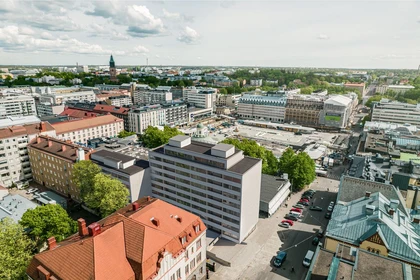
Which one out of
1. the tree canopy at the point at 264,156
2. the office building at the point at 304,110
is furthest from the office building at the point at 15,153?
the office building at the point at 304,110

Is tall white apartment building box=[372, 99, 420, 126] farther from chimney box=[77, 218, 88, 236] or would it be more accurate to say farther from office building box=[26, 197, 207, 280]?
chimney box=[77, 218, 88, 236]

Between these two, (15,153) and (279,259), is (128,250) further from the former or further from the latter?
(15,153)

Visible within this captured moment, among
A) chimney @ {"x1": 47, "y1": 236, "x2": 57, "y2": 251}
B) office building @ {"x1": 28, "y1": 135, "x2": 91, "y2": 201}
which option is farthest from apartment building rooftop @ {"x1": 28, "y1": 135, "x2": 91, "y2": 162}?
chimney @ {"x1": 47, "y1": 236, "x2": 57, "y2": 251}

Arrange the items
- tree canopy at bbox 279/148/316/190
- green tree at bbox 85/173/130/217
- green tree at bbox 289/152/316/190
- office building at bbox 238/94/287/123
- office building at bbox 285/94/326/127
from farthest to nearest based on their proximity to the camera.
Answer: office building at bbox 238/94/287/123 → office building at bbox 285/94/326/127 → tree canopy at bbox 279/148/316/190 → green tree at bbox 289/152/316/190 → green tree at bbox 85/173/130/217

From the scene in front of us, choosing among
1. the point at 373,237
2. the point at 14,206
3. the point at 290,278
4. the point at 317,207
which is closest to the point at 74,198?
the point at 14,206

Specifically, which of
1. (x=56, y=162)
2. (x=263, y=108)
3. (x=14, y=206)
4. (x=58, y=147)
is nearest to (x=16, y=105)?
(x=58, y=147)

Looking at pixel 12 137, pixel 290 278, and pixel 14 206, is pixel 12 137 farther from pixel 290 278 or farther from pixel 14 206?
pixel 290 278

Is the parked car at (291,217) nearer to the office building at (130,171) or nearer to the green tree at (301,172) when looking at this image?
the green tree at (301,172)
